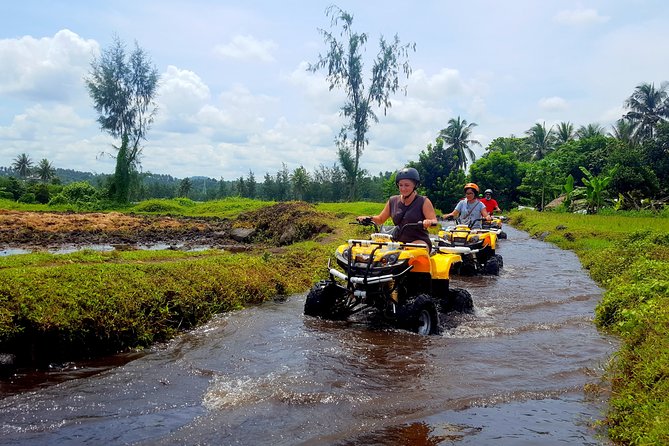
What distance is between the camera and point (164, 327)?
7.39 m

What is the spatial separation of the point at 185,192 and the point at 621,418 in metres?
91.3

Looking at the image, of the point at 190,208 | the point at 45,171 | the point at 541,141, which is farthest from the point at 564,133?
the point at 45,171

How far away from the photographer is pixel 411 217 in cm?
827

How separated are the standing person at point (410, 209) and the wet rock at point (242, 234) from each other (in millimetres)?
16777

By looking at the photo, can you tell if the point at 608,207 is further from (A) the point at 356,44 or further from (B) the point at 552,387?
(B) the point at 552,387

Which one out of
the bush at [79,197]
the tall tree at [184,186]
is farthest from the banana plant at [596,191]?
the tall tree at [184,186]

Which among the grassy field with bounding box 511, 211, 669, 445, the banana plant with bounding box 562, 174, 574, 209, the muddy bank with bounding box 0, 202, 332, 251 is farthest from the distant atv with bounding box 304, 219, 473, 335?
the banana plant with bounding box 562, 174, 574, 209

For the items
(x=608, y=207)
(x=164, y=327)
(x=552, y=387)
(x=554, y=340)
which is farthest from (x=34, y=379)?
(x=608, y=207)

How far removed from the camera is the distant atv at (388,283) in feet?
24.6

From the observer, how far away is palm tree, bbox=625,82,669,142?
1900 inches

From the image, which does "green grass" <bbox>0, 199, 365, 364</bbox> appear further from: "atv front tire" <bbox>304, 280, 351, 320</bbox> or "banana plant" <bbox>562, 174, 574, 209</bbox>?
"banana plant" <bbox>562, 174, 574, 209</bbox>

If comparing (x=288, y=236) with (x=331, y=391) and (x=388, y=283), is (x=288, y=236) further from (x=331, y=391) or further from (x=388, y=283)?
(x=331, y=391)

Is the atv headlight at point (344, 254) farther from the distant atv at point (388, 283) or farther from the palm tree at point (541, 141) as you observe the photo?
the palm tree at point (541, 141)

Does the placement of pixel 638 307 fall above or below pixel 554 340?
above
